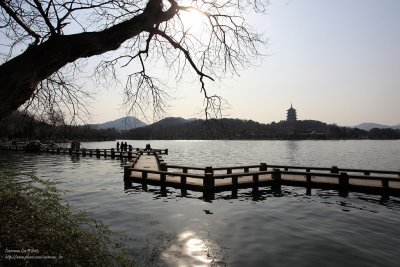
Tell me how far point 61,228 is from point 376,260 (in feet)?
26.2

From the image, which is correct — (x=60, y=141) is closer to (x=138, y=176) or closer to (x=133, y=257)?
(x=133, y=257)

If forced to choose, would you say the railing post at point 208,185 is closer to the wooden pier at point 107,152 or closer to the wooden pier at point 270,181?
the wooden pier at point 270,181

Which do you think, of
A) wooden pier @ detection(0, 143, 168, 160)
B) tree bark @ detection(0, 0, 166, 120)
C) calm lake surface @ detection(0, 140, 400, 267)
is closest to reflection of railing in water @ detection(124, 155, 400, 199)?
calm lake surface @ detection(0, 140, 400, 267)

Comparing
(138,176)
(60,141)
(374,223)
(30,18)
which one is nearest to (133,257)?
(60,141)

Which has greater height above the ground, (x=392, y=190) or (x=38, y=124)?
(x=38, y=124)

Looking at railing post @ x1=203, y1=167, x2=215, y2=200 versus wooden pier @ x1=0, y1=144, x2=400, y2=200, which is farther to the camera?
railing post @ x1=203, y1=167, x2=215, y2=200

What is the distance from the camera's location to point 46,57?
160 inches

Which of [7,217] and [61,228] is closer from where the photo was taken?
[7,217]

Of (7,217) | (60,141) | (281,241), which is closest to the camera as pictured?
(7,217)

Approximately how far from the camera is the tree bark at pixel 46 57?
12.5 ft

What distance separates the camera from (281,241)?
10016 millimetres

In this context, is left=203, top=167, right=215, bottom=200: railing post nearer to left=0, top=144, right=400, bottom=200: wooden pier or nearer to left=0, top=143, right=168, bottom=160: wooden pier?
left=0, top=144, right=400, bottom=200: wooden pier

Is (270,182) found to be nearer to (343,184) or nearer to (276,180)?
(276,180)

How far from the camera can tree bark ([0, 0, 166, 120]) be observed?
12.5 ft
